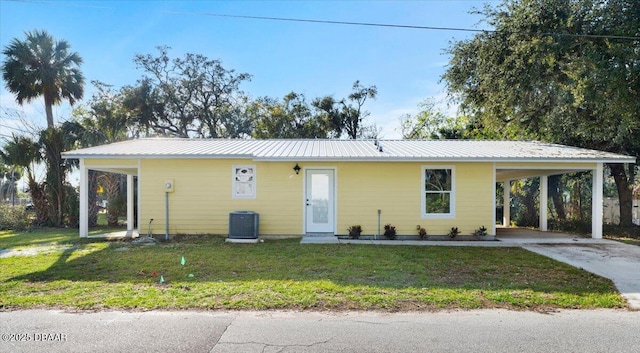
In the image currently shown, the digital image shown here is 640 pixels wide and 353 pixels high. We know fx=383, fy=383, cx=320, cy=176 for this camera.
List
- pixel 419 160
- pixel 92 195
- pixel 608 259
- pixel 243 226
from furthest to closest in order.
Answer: pixel 92 195
pixel 419 160
pixel 243 226
pixel 608 259

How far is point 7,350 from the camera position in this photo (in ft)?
12.1

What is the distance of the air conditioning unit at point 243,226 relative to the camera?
10.6 m

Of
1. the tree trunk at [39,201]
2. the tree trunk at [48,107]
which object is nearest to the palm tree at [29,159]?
the tree trunk at [39,201]

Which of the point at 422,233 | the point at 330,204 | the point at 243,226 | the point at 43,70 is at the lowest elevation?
the point at 422,233

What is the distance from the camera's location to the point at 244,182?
1150 centimetres

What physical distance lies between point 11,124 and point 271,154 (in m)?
14.6

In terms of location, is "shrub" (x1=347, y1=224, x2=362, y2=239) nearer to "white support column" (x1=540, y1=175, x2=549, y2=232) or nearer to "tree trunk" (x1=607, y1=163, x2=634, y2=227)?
"white support column" (x1=540, y1=175, x2=549, y2=232)

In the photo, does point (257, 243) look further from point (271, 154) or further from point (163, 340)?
point (163, 340)

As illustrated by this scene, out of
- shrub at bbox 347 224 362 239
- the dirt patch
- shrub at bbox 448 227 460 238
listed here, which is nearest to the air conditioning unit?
shrub at bbox 347 224 362 239

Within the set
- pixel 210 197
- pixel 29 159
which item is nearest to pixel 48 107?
pixel 29 159

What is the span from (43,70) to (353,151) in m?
15.6

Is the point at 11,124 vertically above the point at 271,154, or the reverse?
the point at 11,124

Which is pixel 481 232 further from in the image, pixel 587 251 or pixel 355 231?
pixel 355 231

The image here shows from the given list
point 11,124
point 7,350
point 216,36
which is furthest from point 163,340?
point 11,124
